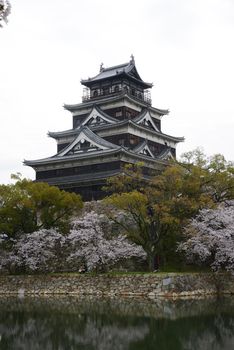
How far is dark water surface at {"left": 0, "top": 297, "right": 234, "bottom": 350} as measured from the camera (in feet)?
43.8

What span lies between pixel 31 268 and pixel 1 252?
92.1 inches

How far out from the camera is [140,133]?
143 feet

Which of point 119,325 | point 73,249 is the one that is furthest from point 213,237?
point 119,325

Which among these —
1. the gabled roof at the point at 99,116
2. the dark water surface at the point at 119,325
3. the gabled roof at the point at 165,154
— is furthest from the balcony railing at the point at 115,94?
the dark water surface at the point at 119,325

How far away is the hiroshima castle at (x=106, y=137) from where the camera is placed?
38.7m

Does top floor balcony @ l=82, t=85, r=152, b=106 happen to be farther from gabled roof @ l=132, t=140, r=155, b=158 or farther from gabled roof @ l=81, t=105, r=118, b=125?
gabled roof @ l=132, t=140, r=155, b=158

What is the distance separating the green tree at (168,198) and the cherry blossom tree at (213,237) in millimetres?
637

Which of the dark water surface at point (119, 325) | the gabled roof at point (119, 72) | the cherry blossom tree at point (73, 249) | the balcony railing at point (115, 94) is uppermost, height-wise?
the gabled roof at point (119, 72)

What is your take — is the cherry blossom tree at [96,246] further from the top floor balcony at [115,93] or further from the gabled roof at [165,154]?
the top floor balcony at [115,93]

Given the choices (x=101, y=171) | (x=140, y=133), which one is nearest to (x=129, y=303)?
(x=101, y=171)

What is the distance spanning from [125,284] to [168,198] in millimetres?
5387

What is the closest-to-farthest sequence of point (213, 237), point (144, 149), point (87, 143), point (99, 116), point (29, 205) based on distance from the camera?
point (213, 237) < point (29, 205) < point (87, 143) < point (144, 149) < point (99, 116)

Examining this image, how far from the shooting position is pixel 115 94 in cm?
4456

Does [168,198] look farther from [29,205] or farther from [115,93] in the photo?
[115,93]
